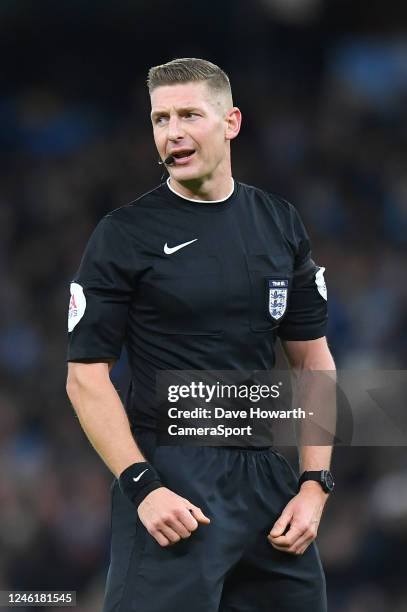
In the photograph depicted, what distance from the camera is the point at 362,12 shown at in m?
9.41

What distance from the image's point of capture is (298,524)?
9.33ft

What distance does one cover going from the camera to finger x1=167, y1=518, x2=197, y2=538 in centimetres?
265

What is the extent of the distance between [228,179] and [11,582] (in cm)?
367

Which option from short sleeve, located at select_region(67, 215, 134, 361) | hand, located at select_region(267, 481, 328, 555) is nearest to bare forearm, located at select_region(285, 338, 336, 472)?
hand, located at select_region(267, 481, 328, 555)

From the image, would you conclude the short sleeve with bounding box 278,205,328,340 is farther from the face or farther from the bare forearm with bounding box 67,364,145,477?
the bare forearm with bounding box 67,364,145,477

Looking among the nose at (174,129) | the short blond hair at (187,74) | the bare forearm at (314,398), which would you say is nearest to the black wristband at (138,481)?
the bare forearm at (314,398)

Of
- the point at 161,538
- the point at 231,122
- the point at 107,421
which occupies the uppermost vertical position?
the point at 231,122

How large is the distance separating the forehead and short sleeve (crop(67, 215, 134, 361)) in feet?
1.19

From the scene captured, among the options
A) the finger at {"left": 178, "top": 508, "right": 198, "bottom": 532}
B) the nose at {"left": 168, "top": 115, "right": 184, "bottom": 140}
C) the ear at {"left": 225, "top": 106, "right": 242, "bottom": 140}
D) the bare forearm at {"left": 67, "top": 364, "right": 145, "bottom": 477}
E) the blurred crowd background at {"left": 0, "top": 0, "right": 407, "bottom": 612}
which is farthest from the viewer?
A: the blurred crowd background at {"left": 0, "top": 0, "right": 407, "bottom": 612}

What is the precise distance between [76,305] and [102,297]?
7 centimetres

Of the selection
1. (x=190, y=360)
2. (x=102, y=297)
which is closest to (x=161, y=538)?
(x=190, y=360)

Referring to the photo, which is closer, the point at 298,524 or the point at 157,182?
the point at 298,524

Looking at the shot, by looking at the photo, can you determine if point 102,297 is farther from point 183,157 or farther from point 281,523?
point 281,523

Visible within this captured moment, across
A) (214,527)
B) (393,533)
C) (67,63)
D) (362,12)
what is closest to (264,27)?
(362,12)
